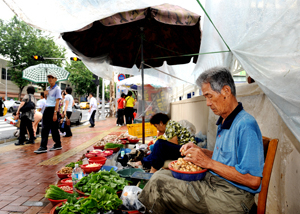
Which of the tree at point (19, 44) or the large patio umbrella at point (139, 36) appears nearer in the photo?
the large patio umbrella at point (139, 36)

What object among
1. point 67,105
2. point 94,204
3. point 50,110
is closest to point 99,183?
point 94,204

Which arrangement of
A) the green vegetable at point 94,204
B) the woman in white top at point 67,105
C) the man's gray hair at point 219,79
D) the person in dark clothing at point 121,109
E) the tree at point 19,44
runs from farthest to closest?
1. the tree at point 19,44
2. the person in dark clothing at point 121,109
3. the woman in white top at point 67,105
4. the green vegetable at point 94,204
5. the man's gray hair at point 219,79

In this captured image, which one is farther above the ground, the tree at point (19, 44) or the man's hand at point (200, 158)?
the tree at point (19, 44)

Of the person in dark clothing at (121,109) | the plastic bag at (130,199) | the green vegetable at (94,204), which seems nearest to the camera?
the green vegetable at (94,204)

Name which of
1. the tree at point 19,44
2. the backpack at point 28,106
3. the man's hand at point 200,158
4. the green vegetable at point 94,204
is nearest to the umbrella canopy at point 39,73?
the backpack at point 28,106

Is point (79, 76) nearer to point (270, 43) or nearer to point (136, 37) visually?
point (136, 37)

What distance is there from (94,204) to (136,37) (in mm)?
4619

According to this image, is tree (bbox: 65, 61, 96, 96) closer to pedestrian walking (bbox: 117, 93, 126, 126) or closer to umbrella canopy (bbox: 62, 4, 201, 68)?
pedestrian walking (bbox: 117, 93, 126, 126)

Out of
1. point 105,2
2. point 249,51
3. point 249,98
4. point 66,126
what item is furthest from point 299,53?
A: point 66,126

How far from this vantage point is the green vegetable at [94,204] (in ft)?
6.23

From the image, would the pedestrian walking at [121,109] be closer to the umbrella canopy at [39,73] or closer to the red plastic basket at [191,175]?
the umbrella canopy at [39,73]

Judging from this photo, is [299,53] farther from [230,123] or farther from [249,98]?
[249,98]

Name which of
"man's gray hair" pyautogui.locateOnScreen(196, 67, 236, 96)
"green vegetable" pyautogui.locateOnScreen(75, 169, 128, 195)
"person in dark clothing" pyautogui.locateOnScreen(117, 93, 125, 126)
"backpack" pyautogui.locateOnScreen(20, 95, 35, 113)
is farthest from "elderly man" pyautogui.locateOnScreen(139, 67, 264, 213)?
"person in dark clothing" pyautogui.locateOnScreen(117, 93, 125, 126)

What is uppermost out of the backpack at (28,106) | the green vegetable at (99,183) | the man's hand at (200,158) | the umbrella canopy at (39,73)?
Answer: the umbrella canopy at (39,73)
